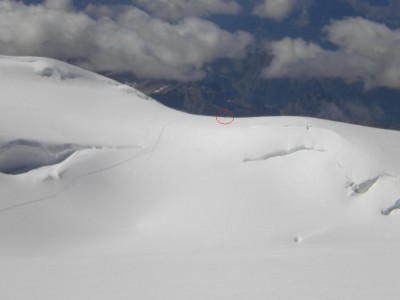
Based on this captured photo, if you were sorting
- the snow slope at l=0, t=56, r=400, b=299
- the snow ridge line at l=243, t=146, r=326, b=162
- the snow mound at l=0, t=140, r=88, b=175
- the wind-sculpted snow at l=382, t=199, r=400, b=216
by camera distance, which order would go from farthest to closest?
the snow ridge line at l=243, t=146, r=326, b=162, the snow mound at l=0, t=140, r=88, b=175, the wind-sculpted snow at l=382, t=199, r=400, b=216, the snow slope at l=0, t=56, r=400, b=299

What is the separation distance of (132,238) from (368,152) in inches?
507

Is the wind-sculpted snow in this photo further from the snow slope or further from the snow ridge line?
the snow ridge line

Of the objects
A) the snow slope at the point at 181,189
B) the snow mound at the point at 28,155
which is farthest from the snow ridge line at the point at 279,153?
the snow mound at the point at 28,155

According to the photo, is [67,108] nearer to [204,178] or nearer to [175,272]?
[204,178]

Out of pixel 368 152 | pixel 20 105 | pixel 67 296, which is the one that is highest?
pixel 20 105

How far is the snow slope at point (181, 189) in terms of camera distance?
19062 millimetres

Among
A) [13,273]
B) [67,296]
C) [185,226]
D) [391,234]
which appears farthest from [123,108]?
[67,296]

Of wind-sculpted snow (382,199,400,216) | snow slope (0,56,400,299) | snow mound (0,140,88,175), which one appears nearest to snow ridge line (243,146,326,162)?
snow slope (0,56,400,299)

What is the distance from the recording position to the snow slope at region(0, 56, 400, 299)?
1906 cm

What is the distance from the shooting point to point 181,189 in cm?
2484

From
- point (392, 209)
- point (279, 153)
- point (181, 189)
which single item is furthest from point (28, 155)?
point (392, 209)

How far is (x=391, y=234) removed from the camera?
21031 mm

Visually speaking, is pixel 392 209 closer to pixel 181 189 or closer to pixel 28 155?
pixel 181 189

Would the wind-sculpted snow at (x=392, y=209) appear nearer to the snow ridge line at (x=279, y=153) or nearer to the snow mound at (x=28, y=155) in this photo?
the snow ridge line at (x=279, y=153)
